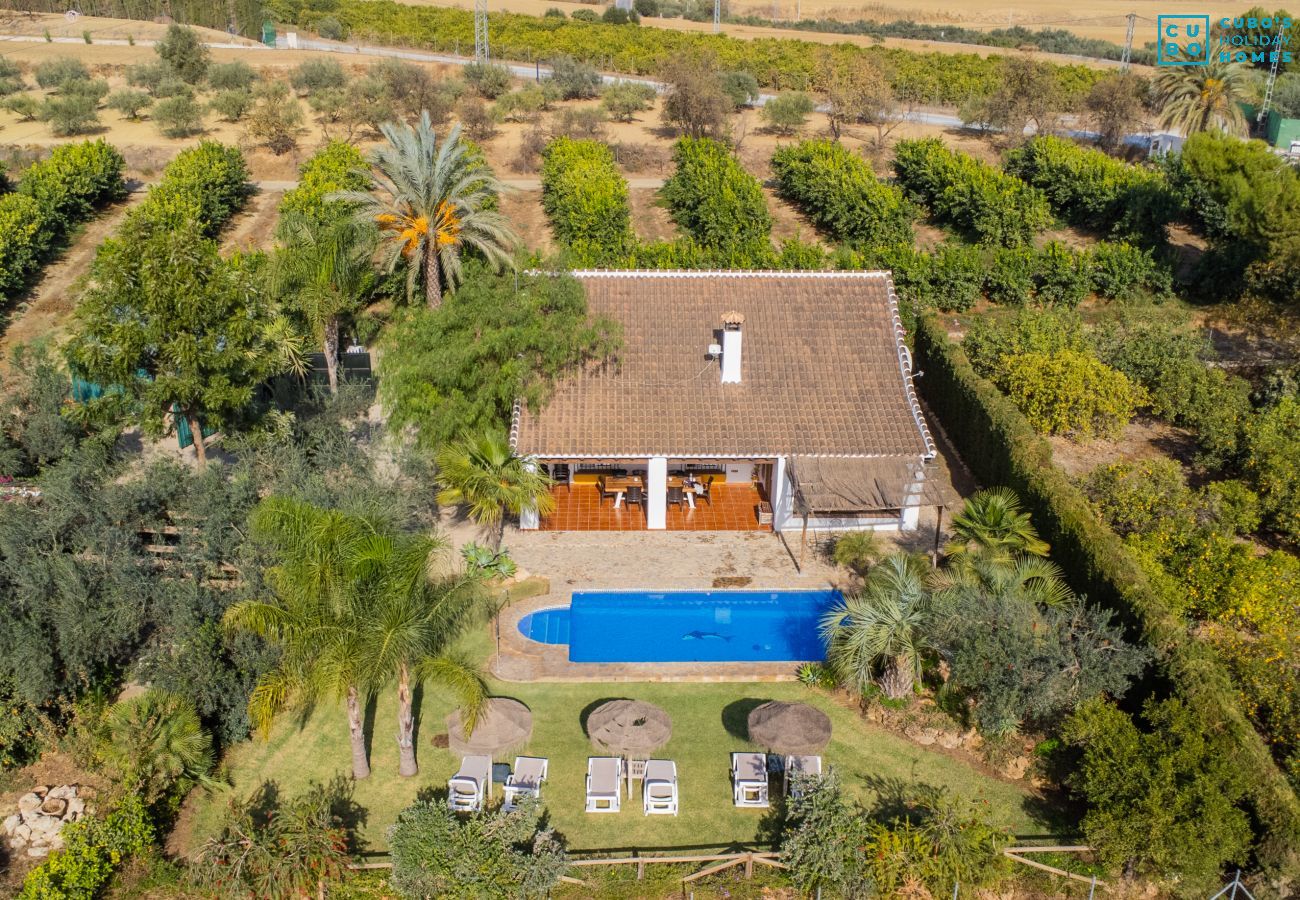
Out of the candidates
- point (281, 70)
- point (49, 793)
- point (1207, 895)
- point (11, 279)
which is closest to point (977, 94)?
point (281, 70)

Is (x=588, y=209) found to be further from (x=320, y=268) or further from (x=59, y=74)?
(x=59, y=74)

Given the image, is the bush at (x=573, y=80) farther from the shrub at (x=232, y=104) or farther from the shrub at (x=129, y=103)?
the shrub at (x=129, y=103)

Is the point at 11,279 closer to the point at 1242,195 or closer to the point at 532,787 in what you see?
the point at 532,787

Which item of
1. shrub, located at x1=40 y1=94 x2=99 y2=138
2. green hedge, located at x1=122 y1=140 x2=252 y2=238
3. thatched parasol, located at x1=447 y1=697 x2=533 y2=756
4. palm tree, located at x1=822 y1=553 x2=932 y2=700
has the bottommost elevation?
thatched parasol, located at x1=447 y1=697 x2=533 y2=756

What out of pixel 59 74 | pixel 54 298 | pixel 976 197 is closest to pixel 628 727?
pixel 54 298

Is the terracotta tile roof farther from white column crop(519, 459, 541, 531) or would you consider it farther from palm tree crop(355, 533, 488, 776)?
palm tree crop(355, 533, 488, 776)

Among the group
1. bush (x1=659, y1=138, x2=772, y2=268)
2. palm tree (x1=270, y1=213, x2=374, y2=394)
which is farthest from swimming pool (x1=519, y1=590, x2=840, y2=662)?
bush (x1=659, y1=138, x2=772, y2=268)
